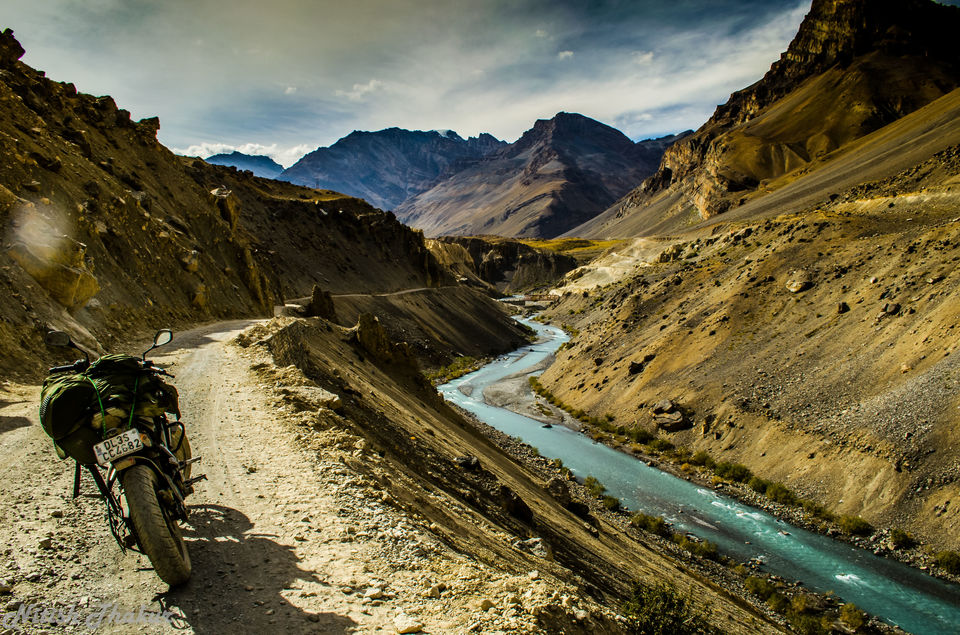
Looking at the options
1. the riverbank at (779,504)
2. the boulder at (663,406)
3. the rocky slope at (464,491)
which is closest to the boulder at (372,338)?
the rocky slope at (464,491)

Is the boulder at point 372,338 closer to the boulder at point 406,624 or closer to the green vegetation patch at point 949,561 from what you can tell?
the boulder at point 406,624

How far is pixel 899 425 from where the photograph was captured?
25281 mm

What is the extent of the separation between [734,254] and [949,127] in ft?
247

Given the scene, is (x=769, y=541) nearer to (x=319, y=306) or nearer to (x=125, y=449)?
(x=125, y=449)

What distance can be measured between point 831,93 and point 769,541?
197053 mm

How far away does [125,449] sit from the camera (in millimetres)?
4598

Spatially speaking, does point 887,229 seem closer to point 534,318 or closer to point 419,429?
point 419,429

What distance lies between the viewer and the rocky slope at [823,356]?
24.6 meters

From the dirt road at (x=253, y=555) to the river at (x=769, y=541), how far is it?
23.1m

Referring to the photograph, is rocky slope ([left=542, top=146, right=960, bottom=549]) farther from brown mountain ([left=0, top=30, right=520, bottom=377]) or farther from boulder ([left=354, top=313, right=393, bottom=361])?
brown mountain ([left=0, top=30, right=520, bottom=377])

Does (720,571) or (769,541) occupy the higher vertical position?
(720,571)

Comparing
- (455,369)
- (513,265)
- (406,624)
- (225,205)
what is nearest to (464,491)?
(406,624)

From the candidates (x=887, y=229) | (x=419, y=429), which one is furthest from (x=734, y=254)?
(x=419, y=429)

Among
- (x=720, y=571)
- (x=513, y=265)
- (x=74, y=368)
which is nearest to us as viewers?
(x=74, y=368)
